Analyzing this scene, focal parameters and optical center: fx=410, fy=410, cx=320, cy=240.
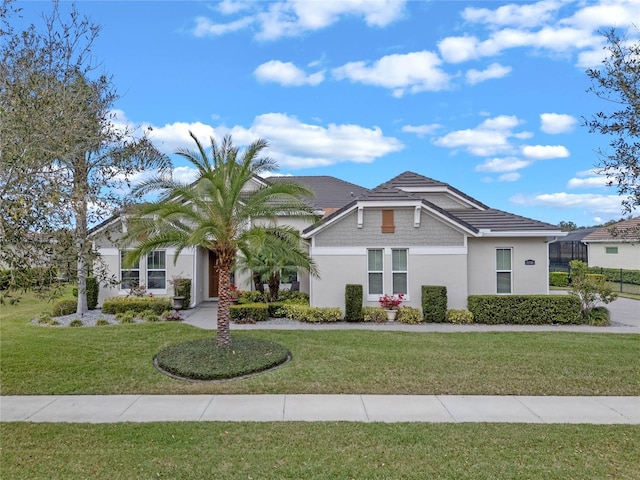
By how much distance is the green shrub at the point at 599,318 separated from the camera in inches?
559

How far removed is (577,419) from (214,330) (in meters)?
9.61

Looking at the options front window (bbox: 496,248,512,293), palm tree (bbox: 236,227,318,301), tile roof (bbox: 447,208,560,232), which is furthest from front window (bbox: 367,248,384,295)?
front window (bbox: 496,248,512,293)

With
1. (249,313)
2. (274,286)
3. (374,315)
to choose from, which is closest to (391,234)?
(374,315)

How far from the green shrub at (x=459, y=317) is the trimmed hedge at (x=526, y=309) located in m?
0.25

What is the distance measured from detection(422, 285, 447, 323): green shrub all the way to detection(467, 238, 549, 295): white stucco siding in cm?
219

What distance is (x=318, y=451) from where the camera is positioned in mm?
5199

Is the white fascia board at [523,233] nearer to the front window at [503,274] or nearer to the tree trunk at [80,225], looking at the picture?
the front window at [503,274]

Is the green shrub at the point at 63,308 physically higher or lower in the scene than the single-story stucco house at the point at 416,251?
lower

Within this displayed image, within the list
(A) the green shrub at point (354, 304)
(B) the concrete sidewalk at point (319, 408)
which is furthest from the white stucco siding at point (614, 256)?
(B) the concrete sidewalk at point (319, 408)

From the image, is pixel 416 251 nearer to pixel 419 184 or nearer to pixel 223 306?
pixel 419 184

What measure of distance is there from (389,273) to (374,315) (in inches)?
70.8

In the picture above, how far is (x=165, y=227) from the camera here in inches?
408

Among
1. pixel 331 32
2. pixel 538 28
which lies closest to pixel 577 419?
pixel 538 28

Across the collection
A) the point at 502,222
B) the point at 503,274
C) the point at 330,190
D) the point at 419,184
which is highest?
the point at 330,190
